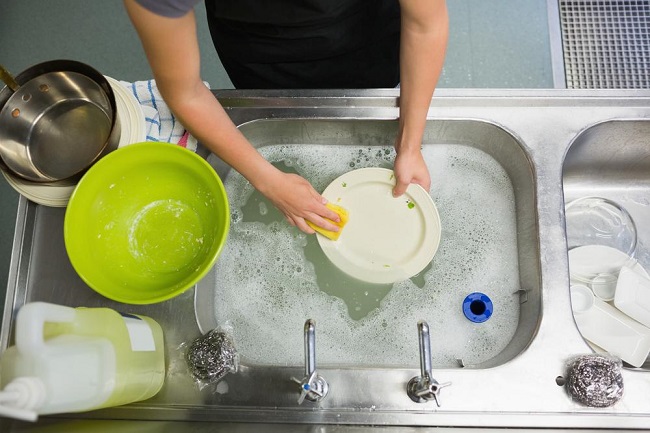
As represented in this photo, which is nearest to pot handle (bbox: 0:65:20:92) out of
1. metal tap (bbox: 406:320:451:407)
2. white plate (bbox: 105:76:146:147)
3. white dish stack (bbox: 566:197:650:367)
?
white plate (bbox: 105:76:146:147)

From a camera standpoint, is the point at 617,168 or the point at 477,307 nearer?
the point at 477,307

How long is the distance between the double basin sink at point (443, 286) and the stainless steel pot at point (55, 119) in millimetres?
122

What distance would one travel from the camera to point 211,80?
186 centimetres

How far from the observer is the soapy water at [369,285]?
3.41 feet

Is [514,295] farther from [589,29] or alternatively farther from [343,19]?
[589,29]

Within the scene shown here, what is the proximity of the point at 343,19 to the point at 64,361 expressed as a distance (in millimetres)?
788

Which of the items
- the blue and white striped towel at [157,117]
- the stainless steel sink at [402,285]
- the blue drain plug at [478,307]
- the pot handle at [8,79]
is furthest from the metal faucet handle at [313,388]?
the pot handle at [8,79]

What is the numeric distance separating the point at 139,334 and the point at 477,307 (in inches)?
26.8

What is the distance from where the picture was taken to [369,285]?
1081 mm

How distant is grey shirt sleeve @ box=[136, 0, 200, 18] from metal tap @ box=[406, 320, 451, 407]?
23.3 inches

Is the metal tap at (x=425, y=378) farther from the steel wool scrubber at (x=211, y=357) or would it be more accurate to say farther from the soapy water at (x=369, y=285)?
the steel wool scrubber at (x=211, y=357)

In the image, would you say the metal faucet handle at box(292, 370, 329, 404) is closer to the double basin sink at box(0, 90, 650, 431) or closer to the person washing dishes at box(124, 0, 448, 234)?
the double basin sink at box(0, 90, 650, 431)

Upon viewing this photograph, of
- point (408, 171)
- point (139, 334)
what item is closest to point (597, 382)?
point (408, 171)

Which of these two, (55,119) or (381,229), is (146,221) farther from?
(381,229)
